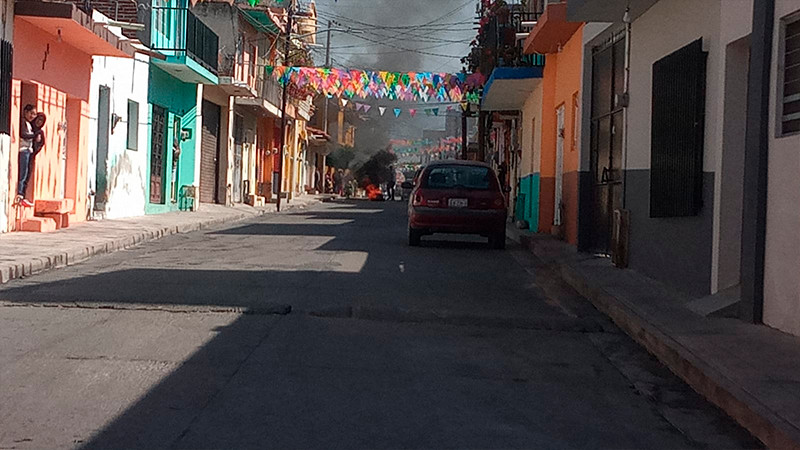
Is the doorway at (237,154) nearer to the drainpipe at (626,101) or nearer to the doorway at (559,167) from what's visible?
the doorway at (559,167)

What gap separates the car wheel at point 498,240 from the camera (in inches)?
687

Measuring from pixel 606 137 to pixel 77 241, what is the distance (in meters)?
8.11

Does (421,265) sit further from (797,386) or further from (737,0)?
(797,386)

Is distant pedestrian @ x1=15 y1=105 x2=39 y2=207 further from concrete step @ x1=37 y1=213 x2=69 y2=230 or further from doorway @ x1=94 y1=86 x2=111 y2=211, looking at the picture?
doorway @ x1=94 y1=86 x2=111 y2=211

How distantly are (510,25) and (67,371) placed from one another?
1955 centimetres

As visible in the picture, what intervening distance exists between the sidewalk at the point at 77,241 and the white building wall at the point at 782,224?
764cm

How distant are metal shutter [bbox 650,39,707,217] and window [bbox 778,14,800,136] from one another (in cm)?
201

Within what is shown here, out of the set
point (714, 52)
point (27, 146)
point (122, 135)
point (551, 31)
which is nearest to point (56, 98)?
point (27, 146)

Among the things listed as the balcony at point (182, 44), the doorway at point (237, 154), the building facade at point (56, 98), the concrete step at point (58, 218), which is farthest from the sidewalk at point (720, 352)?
the doorway at point (237, 154)

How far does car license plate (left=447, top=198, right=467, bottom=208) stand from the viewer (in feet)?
55.3

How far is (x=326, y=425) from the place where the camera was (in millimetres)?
4891

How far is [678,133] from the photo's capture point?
10219 millimetres

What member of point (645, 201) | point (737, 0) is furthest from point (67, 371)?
point (645, 201)

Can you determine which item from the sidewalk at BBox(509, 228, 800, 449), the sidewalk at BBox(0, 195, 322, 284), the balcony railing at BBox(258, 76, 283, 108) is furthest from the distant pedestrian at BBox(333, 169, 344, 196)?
the sidewalk at BBox(509, 228, 800, 449)
